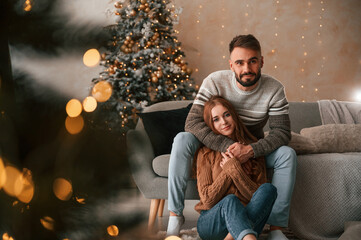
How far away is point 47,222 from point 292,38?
4392 mm

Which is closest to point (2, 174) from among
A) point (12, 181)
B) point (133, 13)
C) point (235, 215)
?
point (12, 181)

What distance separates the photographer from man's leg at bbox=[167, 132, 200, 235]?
1.67 m

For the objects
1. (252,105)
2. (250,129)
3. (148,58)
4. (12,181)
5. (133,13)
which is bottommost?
(250,129)

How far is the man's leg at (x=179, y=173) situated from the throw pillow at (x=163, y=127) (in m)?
0.28

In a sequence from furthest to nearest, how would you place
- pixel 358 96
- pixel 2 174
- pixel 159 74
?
1. pixel 358 96
2. pixel 159 74
3. pixel 2 174

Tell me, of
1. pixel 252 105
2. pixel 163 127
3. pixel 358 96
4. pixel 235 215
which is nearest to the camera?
pixel 235 215

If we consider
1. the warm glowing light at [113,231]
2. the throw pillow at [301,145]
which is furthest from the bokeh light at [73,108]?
the throw pillow at [301,145]

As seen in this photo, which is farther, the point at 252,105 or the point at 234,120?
the point at 252,105

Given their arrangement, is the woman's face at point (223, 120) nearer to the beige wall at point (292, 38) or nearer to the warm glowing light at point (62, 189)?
the warm glowing light at point (62, 189)

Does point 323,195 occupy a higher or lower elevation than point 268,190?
lower

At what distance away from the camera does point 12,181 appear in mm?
252

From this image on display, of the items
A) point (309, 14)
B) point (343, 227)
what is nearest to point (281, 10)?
point (309, 14)

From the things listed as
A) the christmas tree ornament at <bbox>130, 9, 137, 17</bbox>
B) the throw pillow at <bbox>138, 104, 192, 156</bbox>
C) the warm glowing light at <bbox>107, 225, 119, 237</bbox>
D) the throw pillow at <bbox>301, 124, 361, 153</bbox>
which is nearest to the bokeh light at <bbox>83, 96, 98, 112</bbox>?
the warm glowing light at <bbox>107, 225, 119, 237</bbox>

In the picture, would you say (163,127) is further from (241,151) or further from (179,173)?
(241,151)
